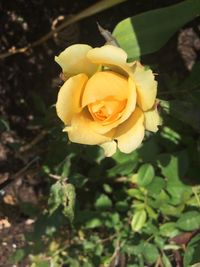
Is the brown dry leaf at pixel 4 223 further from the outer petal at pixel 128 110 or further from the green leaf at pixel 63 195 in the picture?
the outer petal at pixel 128 110

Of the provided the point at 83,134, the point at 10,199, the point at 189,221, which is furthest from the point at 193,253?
the point at 10,199

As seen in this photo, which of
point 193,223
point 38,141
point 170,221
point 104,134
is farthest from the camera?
point 38,141

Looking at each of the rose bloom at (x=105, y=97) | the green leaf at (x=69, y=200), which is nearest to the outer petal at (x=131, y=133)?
the rose bloom at (x=105, y=97)

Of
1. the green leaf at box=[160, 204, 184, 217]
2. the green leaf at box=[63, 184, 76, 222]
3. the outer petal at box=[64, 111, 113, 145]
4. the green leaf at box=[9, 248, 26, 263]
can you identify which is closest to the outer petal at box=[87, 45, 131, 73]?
the outer petal at box=[64, 111, 113, 145]

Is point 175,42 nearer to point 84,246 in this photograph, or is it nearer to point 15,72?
point 15,72

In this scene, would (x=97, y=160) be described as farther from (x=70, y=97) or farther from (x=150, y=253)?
(x=70, y=97)

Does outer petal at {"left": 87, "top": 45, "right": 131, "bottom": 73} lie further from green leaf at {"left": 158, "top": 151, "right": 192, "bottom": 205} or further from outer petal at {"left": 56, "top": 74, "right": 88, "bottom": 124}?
green leaf at {"left": 158, "top": 151, "right": 192, "bottom": 205}

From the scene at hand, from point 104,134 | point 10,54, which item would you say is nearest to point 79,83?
point 104,134
